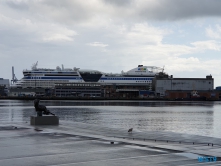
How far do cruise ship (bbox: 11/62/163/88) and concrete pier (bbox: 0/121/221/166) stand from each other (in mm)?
145432

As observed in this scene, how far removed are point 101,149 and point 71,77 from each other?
151m

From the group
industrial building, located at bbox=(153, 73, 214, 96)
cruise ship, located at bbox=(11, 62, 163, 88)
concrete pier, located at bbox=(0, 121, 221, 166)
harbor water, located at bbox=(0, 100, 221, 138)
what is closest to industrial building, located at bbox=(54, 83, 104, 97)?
cruise ship, located at bbox=(11, 62, 163, 88)

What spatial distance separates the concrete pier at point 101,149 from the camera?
11688 mm

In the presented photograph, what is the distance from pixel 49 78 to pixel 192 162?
6116 inches

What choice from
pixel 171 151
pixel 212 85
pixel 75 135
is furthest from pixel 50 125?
pixel 212 85

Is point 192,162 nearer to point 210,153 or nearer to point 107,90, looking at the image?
point 210,153

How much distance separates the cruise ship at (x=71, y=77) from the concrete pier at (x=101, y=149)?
145 meters

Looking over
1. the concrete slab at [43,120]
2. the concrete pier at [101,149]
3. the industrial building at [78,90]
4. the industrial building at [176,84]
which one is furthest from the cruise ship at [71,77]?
the concrete pier at [101,149]

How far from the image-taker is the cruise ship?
164 m

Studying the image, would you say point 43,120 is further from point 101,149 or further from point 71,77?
point 71,77

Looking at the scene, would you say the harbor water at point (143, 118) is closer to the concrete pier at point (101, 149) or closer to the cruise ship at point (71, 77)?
the concrete pier at point (101, 149)

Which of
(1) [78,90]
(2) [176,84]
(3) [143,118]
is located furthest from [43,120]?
(2) [176,84]

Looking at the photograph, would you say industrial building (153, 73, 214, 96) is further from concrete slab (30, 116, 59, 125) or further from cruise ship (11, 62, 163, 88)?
concrete slab (30, 116, 59, 125)

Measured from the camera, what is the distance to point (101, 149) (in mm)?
14062
